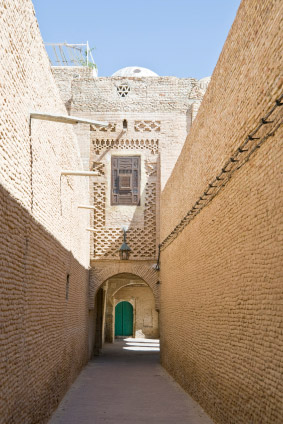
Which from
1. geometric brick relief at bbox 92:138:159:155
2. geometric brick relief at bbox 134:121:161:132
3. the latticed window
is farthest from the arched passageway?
geometric brick relief at bbox 134:121:161:132

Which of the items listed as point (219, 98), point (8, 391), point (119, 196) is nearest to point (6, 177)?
point (8, 391)

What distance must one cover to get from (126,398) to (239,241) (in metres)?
4.76

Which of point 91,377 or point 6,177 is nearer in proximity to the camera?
point 6,177

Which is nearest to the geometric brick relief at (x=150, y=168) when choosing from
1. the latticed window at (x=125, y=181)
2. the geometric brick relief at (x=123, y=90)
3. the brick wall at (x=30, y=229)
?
the latticed window at (x=125, y=181)

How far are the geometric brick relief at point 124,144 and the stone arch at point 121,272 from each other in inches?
128

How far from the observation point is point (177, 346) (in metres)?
10.9

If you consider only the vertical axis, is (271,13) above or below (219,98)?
below

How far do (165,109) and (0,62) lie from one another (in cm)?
→ 1089

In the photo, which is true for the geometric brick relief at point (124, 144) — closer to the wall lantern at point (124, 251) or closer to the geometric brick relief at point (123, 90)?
the geometric brick relief at point (123, 90)

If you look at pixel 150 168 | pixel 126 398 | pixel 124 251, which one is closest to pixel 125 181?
pixel 150 168

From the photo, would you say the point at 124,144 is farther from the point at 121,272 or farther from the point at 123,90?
the point at 121,272

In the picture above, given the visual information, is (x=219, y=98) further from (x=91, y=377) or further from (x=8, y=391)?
(x=91, y=377)

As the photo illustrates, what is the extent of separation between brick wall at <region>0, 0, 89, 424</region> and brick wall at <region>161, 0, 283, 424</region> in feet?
7.32

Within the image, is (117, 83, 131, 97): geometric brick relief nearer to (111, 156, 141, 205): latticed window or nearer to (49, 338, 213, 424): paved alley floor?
(111, 156, 141, 205): latticed window
